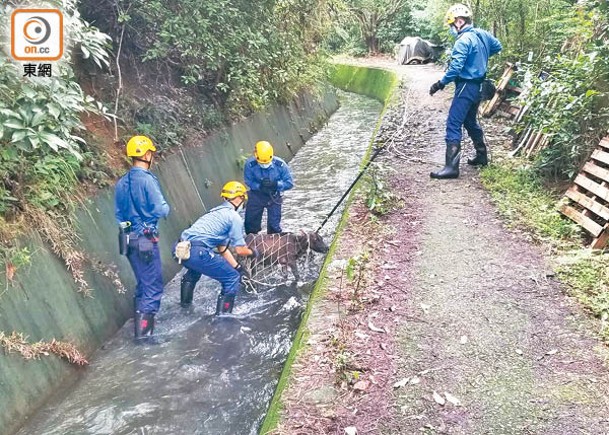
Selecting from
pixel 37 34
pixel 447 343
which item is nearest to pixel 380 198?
pixel 447 343

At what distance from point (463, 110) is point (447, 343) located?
4.53 m

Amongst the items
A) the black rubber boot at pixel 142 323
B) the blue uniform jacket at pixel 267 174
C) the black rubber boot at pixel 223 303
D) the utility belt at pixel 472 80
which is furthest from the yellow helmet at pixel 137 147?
the utility belt at pixel 472 80

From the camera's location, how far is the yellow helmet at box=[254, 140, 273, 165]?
285 inches

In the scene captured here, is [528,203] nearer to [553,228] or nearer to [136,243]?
[553,228]

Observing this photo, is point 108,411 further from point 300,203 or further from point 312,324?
point 300,203

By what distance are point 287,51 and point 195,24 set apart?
406cm

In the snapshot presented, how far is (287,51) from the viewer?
458 inches

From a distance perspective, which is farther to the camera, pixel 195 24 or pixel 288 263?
pixel 195 24

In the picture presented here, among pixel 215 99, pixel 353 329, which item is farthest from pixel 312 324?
pixel 215 99

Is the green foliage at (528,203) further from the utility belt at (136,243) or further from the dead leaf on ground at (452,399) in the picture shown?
the utility belt at (136,243)

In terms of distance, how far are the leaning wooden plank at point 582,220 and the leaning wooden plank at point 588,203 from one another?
110 mm

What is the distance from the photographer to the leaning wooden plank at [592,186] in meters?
5.79

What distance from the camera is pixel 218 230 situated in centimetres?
610

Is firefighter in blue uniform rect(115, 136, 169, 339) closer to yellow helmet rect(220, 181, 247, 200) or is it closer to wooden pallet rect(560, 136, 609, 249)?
yellow helmet rect(220, 181, 247, 200)
